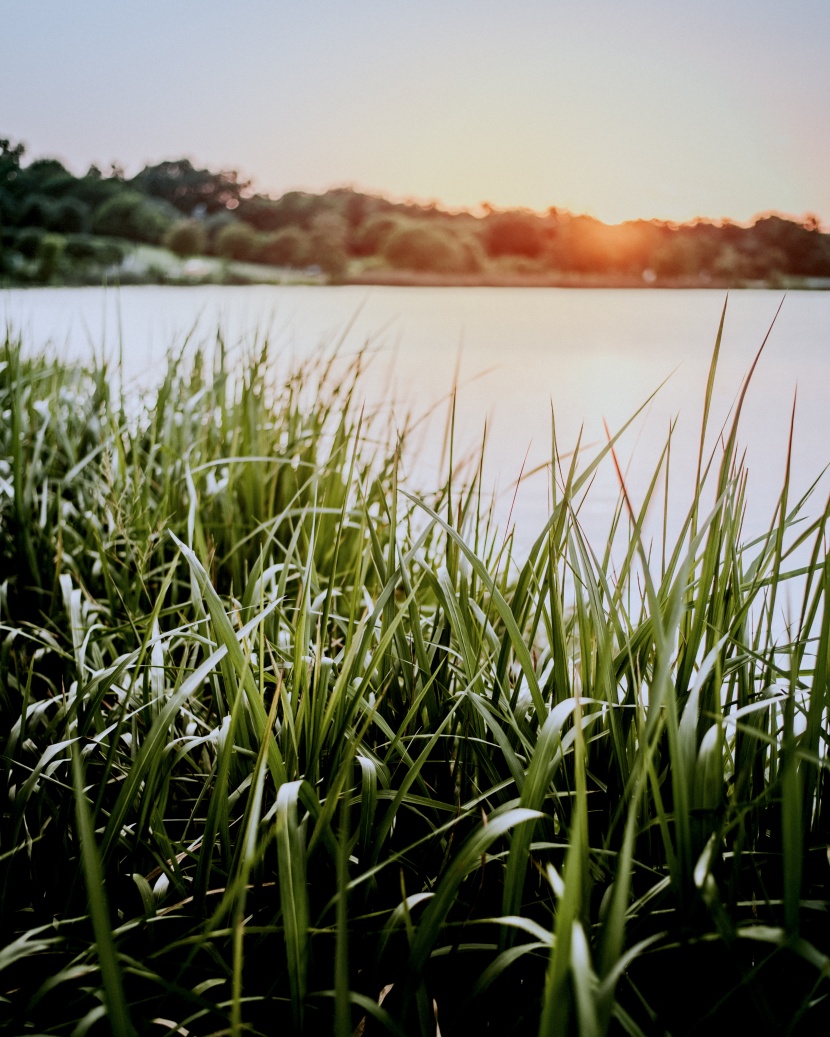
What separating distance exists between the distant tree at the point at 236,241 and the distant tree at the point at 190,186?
27 cm

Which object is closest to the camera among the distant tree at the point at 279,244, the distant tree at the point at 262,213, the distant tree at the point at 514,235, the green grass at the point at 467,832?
the green grass at the point at 467,832

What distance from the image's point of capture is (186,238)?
4281mm

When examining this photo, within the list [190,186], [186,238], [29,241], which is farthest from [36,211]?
[186,238]

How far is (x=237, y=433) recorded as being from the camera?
1.35 m

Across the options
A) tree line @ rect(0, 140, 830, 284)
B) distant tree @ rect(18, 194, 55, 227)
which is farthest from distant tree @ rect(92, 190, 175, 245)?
distant tree @ rect(18, 194, 55, 227)

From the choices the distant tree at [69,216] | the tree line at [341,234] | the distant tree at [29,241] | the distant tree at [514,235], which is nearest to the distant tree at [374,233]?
the tree line at [341,234]

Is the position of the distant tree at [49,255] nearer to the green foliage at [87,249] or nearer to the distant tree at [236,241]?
the green foliage at [87,249]

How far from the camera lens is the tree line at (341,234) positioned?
83.7 inches

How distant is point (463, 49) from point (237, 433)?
2.53 metres

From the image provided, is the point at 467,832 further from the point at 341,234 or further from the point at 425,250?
the point at 341,234

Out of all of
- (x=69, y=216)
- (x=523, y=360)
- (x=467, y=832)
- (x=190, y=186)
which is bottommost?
(x=467, y=832)

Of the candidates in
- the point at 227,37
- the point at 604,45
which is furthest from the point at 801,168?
the point at 227,37

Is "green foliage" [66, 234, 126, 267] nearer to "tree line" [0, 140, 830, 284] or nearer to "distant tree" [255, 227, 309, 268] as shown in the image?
"tree line" [0, 140, 830, 284]

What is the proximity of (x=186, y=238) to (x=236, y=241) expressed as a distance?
520 millimetres
